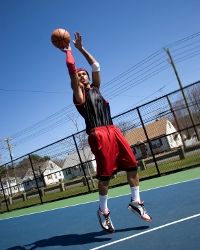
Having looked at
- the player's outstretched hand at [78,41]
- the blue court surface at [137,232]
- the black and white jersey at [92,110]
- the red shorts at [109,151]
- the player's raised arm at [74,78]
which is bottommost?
the blue court surface at [137,232]

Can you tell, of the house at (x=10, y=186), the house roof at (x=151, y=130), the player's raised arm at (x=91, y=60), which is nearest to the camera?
the player's raised arm at (x=91, y=60)

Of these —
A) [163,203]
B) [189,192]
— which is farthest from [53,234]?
[189,192]

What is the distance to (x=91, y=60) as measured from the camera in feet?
14.9

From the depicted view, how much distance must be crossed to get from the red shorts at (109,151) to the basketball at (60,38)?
1.24m

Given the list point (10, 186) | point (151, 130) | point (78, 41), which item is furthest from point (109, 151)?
point (10, 186)

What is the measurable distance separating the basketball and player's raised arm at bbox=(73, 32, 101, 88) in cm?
13

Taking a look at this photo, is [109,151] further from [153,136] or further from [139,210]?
[153,136]

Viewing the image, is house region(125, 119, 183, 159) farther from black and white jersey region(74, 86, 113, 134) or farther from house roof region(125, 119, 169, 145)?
black and white jersey region(74, 86, 113, 134)

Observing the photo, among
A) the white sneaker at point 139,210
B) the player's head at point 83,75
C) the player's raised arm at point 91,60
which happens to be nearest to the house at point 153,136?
the player's raised arm at point 91,60

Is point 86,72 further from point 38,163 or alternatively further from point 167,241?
point 38,163

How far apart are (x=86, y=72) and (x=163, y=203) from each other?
2352 mm

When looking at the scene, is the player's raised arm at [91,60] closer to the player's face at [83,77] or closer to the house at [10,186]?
the player's face at [83,77]

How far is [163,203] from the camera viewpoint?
5.29m

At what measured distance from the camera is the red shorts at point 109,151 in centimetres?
409
